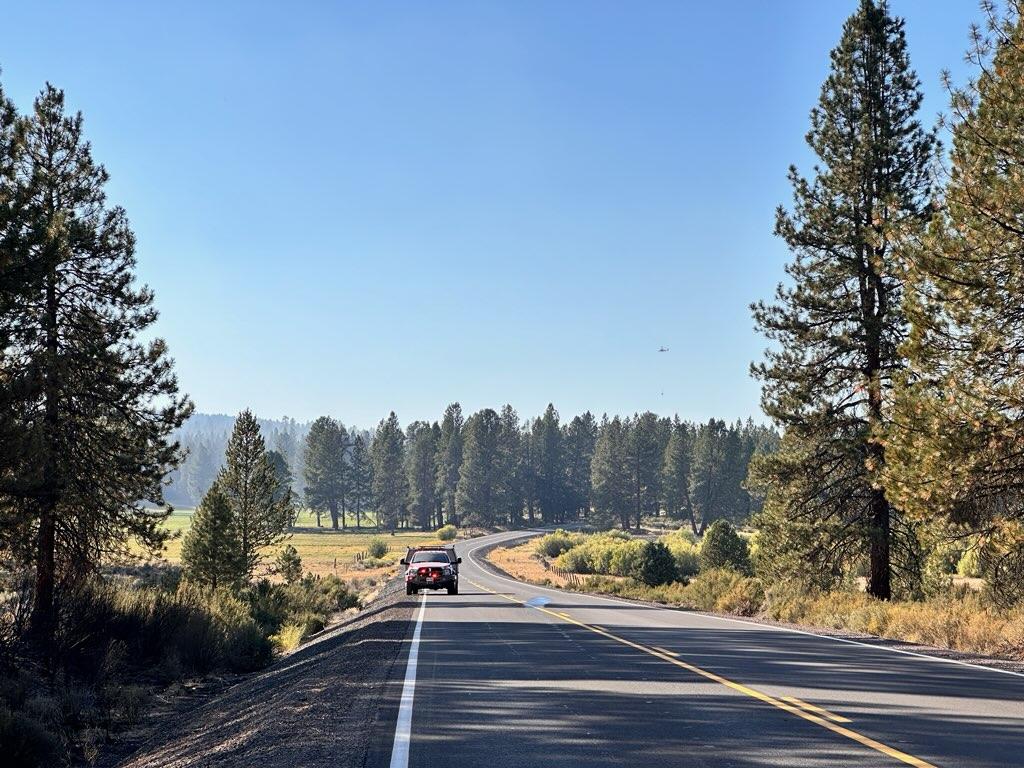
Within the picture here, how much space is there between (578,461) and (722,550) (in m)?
121

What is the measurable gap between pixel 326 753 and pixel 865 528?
72.5ft

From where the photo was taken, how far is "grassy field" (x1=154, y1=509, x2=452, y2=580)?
82544 mm

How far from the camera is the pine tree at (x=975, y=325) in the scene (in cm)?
1606

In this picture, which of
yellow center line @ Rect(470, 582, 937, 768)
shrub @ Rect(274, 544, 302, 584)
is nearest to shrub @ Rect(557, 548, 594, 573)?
shrub @ Rect(274, 544, 302, 584)

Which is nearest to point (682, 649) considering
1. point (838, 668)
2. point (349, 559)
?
point (838, 668)

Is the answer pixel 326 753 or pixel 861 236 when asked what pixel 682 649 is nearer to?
pixel 326 753

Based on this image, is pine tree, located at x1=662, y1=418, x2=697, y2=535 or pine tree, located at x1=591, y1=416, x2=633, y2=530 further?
pine tree, located at x1=591, y1=416, x2=633, y2=530

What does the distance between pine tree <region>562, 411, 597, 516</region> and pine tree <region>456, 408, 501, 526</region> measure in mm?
26848

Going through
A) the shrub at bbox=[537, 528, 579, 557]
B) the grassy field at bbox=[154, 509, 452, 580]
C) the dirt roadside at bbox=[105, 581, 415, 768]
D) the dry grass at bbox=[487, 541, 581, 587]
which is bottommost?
the grassy field at bbox=[154, 509, 452, 580]

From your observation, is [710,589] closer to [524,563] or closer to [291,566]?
[291,566]

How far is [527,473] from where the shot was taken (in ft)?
558

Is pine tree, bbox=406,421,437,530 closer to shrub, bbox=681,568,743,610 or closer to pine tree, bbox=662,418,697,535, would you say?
pine tree, bbox=662,418,697,535

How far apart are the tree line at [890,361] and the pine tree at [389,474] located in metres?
134

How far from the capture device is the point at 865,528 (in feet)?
86.2
